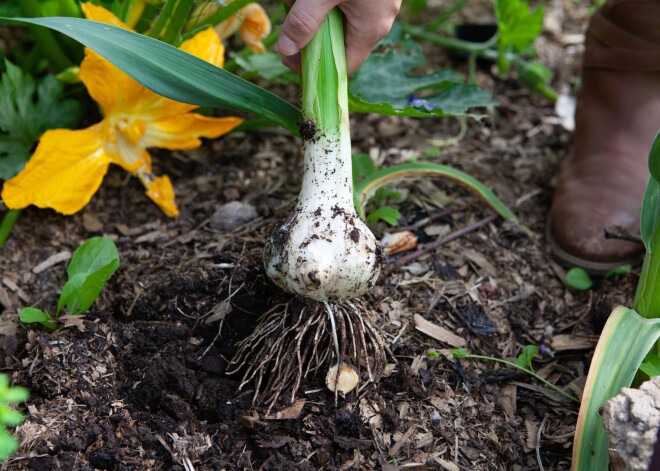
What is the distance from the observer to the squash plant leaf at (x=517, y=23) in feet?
8.07

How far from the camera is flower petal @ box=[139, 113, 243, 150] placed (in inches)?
73.7

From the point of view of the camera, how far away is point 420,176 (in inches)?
78.1

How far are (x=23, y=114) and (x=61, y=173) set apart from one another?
0.29 meters

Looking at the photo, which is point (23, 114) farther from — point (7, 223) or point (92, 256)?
point (92, 256)

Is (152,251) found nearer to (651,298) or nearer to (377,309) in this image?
(377,309)

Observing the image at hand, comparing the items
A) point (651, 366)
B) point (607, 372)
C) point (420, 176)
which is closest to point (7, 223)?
point (420, 176)

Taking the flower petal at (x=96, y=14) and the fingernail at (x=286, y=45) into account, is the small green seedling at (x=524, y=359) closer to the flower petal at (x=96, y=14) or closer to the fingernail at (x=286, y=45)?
the fingernail at (x=286, y=45)

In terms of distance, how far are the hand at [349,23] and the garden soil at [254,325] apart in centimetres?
61

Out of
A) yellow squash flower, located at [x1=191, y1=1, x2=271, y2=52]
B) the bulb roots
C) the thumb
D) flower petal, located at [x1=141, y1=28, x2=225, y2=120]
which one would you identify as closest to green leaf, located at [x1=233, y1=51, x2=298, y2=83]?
yellow squash flower, located at [x1=191, y1=1, x2=271, y2=52]

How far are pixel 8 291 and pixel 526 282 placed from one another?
1624 mm

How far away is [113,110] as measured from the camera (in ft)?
5.91

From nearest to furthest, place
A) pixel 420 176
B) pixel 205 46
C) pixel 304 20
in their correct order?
1. pixel 304 20
2. pixel 205 46
3. pixel 420 176

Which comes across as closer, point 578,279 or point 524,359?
point 524,359

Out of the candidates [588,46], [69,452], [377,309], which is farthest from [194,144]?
[588,46]
